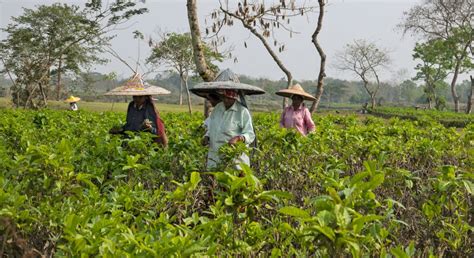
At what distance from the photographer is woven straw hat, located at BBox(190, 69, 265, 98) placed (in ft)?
12.9

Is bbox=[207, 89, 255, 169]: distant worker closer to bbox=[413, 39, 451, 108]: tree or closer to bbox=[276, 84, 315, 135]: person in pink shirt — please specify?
bbox=[276, 84, 315, 135]: person in pink shirt

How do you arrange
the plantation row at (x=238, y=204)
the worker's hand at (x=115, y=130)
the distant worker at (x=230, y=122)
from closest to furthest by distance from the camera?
the plantation row at (x=238, y=204) < the distant worker at (x=230, y=122) < the worker's hand at (x=115, y=130)

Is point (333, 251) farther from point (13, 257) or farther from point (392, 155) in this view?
point (392, 155)

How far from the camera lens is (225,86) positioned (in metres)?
3.92

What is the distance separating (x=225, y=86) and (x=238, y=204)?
1.92 m

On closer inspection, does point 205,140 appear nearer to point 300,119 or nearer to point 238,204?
point 300,119

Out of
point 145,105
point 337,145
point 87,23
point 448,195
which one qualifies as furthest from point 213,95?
point 87,23

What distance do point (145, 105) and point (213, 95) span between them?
1101mm

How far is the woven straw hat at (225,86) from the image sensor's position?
392 cm

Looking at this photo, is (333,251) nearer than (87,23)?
Yes

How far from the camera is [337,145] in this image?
507 cm

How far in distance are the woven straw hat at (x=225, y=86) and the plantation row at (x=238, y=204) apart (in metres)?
0.46

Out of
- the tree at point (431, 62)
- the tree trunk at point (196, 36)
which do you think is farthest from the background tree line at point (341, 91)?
the tree trunk at point (196, 36)

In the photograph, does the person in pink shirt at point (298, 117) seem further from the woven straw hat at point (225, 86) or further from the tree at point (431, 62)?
the tree at point (431, 62)
